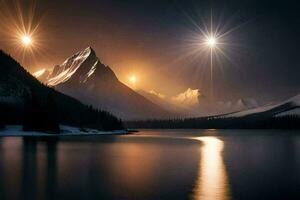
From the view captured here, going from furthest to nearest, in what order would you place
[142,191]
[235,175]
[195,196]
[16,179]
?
[235,175] < [16,179] < [142,191] < [195,196]

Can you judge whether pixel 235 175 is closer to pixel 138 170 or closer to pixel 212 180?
pixel 212 180

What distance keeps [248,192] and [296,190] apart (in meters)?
5.06

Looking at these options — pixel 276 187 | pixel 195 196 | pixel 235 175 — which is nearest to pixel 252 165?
pixel 235 175

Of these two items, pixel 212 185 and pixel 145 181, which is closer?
pixel 212 185

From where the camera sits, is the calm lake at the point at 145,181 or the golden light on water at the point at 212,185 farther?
the calm lake at the point at 145,181

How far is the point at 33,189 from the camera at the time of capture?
3919cm

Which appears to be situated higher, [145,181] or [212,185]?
[145,181]

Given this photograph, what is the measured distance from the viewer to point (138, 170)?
57.6 meters

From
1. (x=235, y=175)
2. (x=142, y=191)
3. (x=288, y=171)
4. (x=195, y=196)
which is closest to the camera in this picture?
(x=195, y=196)

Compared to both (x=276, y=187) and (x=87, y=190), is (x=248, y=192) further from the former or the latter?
(x=87, y=190)

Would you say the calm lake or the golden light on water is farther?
the calm lake

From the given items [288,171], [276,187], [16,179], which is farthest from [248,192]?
[16,179]

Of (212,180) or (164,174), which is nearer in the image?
(212,180)

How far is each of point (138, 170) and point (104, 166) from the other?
689cm
